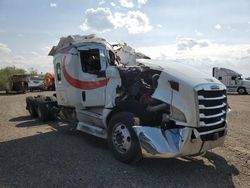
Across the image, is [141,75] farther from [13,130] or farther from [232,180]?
[13,130]

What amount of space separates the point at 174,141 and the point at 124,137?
4.01 feet

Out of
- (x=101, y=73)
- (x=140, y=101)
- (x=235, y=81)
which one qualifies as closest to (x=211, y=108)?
(x=140, y=101)

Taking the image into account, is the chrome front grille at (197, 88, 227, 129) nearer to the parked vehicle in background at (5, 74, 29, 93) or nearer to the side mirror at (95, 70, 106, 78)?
the side mirror at (95, 70, 106, 78)

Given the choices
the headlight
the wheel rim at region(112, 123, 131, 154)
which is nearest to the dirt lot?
the wheel rim at region(112, 123, 131, 154)

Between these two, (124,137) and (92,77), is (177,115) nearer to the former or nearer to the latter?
(124,137)

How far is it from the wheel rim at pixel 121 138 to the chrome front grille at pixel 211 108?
1.55 meters

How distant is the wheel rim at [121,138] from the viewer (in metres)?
7.44

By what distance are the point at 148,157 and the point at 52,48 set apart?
243 inches

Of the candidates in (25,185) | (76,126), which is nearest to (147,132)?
(25,185)

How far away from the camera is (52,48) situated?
12.5 metres

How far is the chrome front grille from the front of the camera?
260 inches

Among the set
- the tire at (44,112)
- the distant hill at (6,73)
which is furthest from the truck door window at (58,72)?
the distant hill at (6,73)

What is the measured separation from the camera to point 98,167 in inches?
287

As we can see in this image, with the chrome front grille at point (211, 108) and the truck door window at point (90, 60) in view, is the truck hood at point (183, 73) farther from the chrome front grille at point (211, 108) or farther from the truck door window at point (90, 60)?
the truck door window at point (90, 60)
